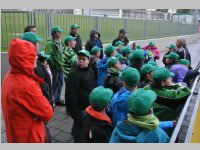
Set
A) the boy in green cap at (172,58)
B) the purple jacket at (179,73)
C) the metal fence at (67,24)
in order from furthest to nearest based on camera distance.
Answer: the metal fence at (67,24)
the boy in green cap at (172,58)
the purple jacket at (179,73)

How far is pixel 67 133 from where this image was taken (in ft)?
13.4

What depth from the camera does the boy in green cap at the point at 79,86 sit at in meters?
3.46

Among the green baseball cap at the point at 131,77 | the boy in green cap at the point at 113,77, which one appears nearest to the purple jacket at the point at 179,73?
the boy in green cap at the point at 113,77

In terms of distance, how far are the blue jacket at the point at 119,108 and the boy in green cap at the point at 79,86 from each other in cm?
84

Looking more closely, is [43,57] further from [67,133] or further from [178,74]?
[178,74]

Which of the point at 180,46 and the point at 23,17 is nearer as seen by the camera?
the point at 180,46

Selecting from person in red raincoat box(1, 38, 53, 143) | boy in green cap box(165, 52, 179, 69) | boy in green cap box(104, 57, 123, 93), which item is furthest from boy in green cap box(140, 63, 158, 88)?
person in red raincoat box(1, 38, 53, 143)

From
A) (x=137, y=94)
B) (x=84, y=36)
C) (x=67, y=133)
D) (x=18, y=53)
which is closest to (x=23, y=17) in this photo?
(x=84, y=36)

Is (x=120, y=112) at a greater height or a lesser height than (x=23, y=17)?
lesser

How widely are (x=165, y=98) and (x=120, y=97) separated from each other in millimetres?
558

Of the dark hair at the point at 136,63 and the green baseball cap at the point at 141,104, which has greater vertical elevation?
the dark hair at the point at 136,63

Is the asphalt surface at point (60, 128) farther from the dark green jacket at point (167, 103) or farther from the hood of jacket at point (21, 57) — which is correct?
the hood of jacket at point (21, 57)

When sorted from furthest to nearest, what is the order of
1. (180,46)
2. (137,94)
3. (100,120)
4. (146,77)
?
(180,46)
(146,77)
(100,120)
(137,94)

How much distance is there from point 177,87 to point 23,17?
522cm
